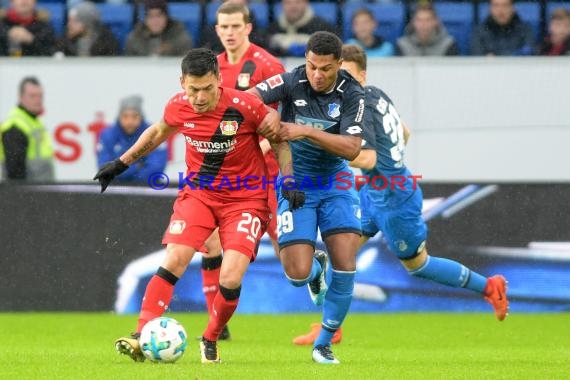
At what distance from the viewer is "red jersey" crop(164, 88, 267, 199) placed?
781 cm

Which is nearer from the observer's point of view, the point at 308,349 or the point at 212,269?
the point at 308,349

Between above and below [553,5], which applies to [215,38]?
below

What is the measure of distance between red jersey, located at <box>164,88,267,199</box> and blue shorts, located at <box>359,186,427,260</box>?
6.44 feet

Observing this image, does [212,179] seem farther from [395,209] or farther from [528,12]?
[528,12]

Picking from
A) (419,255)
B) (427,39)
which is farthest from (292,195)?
(427,39)

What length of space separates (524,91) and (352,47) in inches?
180

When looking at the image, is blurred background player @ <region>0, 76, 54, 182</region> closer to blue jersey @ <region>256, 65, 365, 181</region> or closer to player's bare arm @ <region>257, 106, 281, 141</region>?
blue jersey @ <region>256, 65, 365, 181</region>

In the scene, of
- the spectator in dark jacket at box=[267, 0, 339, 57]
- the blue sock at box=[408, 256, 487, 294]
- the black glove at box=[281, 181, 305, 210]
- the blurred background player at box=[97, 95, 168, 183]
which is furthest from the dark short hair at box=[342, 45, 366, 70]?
the spectator in dark jacket at box=[267, 0, 339, 57]

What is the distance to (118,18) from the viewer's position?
1440 cm

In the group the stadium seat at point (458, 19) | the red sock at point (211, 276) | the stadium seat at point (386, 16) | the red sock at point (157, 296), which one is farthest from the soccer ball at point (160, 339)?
the stadium seat at point (458, 19)

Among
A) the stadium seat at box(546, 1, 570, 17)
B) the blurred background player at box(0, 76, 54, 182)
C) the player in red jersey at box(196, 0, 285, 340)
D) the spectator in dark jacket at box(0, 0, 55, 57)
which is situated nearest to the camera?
the player in red jersey at box(196, 0, 285, 340)

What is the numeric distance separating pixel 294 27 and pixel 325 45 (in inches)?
232

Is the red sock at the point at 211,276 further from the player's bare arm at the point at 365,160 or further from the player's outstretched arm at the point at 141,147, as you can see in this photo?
the player's outstretched arm at the point at 141,147

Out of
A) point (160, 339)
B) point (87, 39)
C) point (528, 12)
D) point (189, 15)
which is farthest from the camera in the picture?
point (528, 12)
